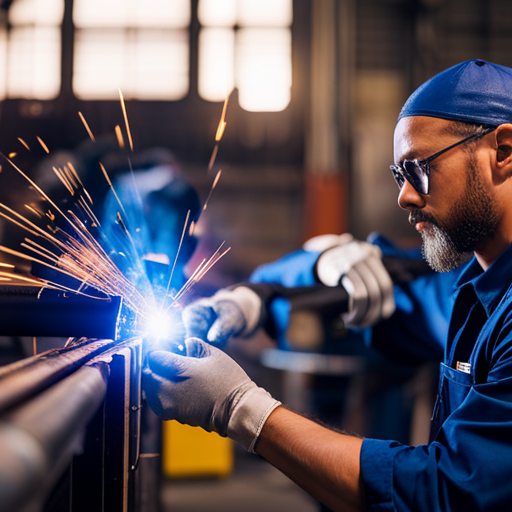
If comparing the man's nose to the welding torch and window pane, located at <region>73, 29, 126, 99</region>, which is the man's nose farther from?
window pane, located at <region>73, 29, 126, 99</region>

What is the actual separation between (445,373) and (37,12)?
7474mm

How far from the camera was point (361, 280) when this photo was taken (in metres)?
2.08

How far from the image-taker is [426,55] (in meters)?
6.97

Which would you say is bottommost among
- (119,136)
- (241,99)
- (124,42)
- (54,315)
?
(54,315)

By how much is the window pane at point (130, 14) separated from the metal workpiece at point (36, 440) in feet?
23.3

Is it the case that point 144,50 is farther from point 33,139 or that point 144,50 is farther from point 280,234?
point 280,234

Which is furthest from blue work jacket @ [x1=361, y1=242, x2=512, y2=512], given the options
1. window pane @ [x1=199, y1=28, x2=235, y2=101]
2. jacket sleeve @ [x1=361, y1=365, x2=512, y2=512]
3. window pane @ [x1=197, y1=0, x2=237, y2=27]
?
window pane @ [x1=197, y1=0, x2=237, y2=27]

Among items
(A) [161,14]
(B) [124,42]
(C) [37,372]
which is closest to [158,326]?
(C) [37,372]

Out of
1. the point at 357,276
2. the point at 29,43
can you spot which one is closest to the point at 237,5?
the point at 29,43

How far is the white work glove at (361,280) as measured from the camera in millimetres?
2061

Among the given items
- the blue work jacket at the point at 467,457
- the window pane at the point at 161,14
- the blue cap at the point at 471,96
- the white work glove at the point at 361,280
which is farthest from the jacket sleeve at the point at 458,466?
the window pane at the point at 161,14

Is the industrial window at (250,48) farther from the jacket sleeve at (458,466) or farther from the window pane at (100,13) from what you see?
the jacket sleeve at (458,466)

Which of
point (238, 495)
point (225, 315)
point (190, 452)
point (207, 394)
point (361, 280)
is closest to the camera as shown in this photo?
point (207, 394)

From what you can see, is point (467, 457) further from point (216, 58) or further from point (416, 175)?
point (216, 58)
